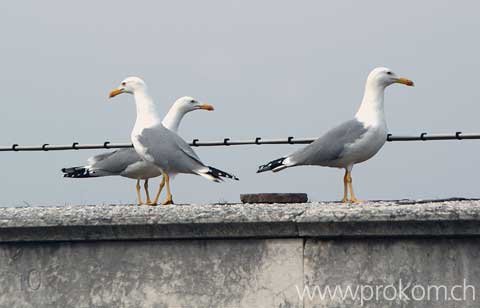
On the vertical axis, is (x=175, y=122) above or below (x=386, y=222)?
above

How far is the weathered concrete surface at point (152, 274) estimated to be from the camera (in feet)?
18.6

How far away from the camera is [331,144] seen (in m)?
7.79

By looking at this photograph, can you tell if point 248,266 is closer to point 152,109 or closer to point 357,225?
point 357,225

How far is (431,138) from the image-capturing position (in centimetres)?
724

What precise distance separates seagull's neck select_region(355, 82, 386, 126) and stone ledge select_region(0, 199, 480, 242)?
2102mm

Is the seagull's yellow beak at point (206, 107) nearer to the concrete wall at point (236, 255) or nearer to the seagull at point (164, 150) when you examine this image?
the seagull at point (164, 150)

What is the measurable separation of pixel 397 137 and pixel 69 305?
290 centimetres

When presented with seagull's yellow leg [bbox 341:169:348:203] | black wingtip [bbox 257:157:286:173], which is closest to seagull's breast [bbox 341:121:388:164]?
seagull's yellow leg [bbox 341:169:348:203]

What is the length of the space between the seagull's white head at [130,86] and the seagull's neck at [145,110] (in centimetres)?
6

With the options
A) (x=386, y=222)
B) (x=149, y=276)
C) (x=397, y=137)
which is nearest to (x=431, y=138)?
(x=397, y=137)

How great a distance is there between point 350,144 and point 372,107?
15.9 inches

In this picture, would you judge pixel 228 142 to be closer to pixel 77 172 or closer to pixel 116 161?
pixel 116 161

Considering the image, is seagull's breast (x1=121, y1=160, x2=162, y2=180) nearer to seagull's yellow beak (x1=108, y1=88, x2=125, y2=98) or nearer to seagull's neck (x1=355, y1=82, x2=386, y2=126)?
seagull's yellow beak (x1=108, y1=88, x2=125, y2=98)

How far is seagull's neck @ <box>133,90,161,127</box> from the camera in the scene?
27.7ft
